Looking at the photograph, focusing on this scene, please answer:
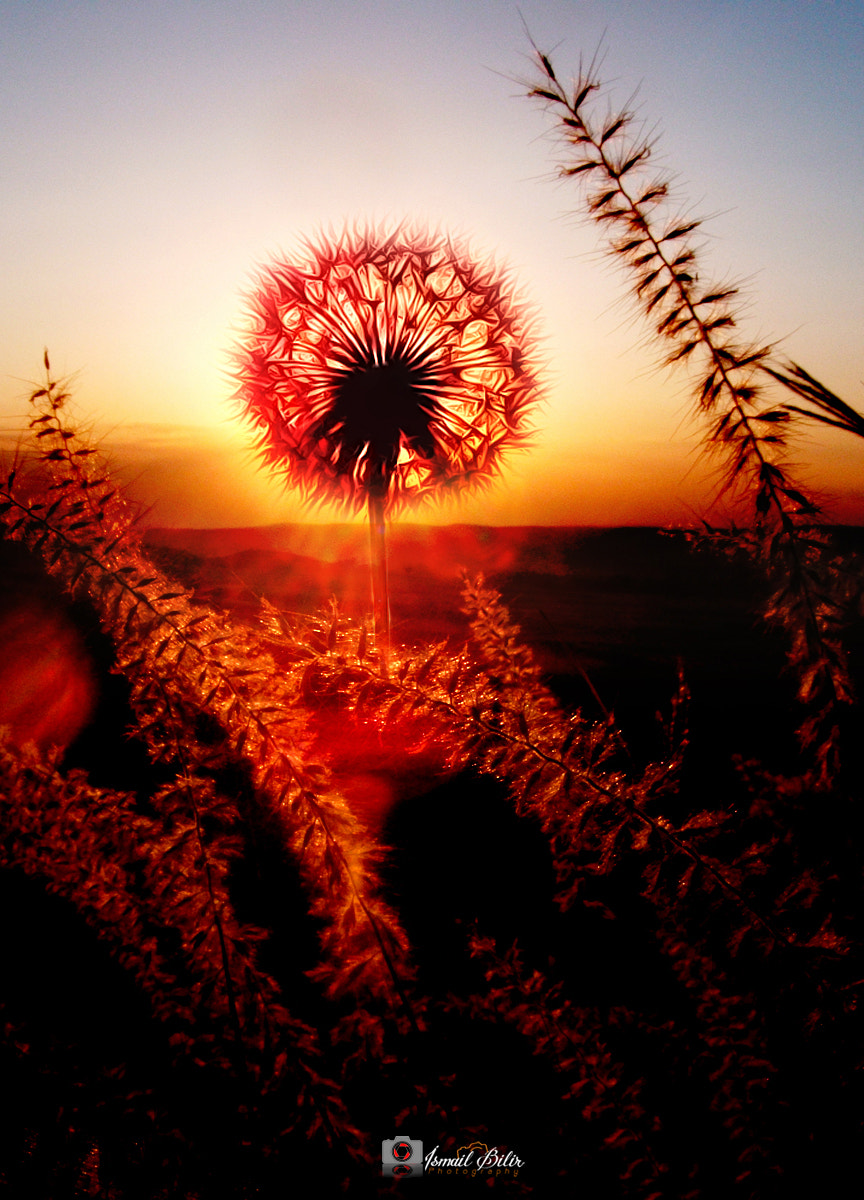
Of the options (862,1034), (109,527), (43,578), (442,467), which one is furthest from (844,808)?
(43,578)

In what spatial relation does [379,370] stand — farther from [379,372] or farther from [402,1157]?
[402,1157]

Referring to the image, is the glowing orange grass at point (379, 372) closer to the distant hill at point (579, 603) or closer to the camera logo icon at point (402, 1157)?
the distant hill at point (579, 603)

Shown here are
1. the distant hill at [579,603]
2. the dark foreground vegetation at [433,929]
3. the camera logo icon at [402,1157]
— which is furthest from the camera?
the distant hill at [579,603]

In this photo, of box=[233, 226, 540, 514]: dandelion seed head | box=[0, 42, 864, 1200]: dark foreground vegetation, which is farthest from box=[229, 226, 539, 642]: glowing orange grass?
box=[0, 42, 864, 1200]: dark foreground vegetation

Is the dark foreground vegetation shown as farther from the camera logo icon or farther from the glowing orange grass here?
the glowing orange grass

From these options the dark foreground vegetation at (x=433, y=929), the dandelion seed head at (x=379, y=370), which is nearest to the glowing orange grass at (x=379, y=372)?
the dandelion seed head at (x=379, y=370)
